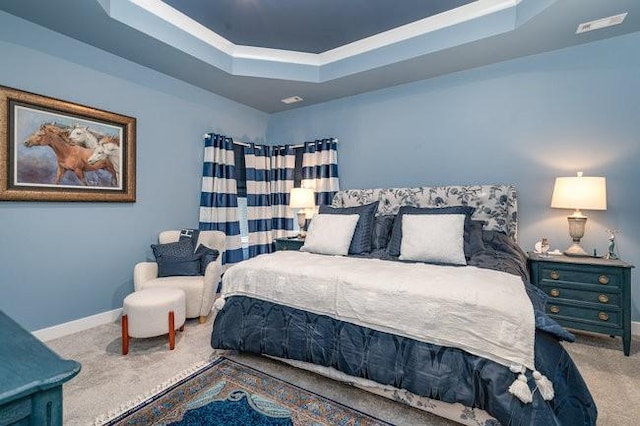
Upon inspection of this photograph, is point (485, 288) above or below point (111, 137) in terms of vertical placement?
below

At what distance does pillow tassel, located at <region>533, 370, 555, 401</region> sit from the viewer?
1281mm

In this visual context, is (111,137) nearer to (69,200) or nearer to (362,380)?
(69,200)

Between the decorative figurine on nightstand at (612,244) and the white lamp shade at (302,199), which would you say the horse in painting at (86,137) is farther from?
the decorative figurine on nightstand at (612,244)

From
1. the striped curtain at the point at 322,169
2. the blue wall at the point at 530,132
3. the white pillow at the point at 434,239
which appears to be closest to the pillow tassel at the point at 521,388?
the white pillow at the point at 434,239

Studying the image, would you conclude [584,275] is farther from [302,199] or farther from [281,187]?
[281,187]

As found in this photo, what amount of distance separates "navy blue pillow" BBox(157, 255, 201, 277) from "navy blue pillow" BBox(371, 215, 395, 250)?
180 centimetres

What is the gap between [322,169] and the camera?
423 centimetres

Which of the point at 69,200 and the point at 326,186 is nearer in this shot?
the point at 69,200

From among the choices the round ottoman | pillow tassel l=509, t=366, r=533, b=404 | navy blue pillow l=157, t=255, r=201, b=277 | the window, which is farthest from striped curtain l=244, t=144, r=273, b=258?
pillow tassel l=509, t=366, r=533, b=404

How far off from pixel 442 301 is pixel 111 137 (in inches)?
130

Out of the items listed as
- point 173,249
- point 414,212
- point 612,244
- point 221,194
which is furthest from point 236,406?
point 612,244

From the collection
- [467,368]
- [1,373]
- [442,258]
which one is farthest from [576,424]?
[1,373]

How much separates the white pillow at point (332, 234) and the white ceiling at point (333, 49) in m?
1.71

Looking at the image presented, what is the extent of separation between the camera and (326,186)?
422 cm
